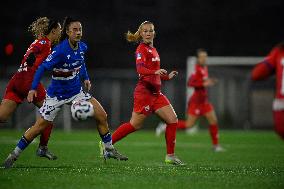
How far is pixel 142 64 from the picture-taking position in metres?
10.7

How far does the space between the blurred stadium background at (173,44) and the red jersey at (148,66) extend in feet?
47.5

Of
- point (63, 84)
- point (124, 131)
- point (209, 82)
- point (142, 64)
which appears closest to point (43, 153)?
point (124, 131)

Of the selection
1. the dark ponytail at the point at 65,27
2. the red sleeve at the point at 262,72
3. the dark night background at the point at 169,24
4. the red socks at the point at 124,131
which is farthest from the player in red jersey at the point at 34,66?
the dark night background at the point at 169,24

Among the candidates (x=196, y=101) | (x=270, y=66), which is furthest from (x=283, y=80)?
(x=196, y=101)

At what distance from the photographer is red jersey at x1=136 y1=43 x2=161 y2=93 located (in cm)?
1058

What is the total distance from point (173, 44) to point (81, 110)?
18.2m

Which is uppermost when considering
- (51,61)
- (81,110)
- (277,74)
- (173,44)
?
(173,44)

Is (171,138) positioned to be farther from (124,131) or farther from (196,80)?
(196,80)

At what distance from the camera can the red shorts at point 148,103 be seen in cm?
1102

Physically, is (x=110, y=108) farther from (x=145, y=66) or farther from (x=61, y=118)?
(x=145, y=66)

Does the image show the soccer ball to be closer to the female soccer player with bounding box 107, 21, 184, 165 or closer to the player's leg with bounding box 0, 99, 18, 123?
the female soccer player with bounding box 107, 21, 184, 165

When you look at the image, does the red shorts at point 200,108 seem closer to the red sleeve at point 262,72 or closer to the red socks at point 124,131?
the red socks at point 124,131

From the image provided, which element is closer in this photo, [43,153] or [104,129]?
[104,129]

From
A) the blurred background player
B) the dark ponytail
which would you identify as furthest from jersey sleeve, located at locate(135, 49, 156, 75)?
the blurred background player
